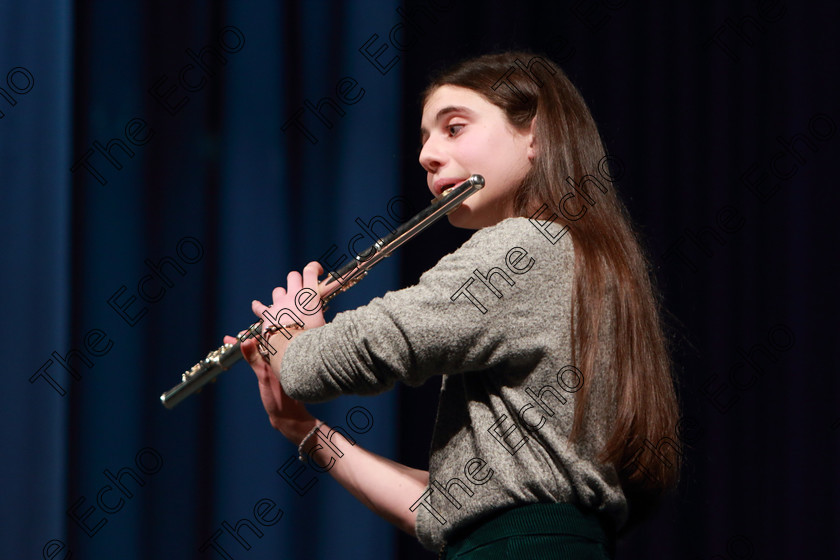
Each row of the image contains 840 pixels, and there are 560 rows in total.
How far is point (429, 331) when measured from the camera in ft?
2.87

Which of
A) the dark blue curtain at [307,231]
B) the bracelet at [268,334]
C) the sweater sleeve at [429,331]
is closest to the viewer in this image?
the sweater sleeve at [429,331]

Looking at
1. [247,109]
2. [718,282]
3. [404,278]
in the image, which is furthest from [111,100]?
[718,282]

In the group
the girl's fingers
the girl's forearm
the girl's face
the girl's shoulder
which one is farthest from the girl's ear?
the girl's forearm

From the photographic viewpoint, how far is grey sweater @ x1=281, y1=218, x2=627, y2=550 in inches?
34.9

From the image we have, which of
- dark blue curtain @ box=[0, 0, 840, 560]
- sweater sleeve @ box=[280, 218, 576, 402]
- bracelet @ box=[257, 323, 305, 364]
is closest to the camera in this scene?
sweater sleeve @ box=[280, 218, 576, 402]

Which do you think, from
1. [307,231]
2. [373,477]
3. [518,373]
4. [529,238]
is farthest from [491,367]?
[307,231]

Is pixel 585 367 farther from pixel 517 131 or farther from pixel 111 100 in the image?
pixel 111 100

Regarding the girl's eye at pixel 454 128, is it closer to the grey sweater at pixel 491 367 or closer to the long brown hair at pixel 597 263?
the long brown hair at pixel 597 263

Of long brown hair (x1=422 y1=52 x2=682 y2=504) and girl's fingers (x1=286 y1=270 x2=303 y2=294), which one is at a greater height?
girl's fingers (x1=286 y1=270 x2=303 y2=294)

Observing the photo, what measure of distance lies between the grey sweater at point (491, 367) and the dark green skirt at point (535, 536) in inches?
0.5

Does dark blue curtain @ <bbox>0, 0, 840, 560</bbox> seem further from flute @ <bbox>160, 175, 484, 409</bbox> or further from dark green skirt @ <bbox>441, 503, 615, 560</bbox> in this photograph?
dark green skirt @ <bbox>441, 503, 615, 560</bbox>

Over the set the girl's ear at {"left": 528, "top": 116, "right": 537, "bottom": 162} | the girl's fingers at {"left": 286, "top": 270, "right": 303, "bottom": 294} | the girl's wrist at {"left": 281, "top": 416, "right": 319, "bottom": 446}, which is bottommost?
the girl's wrist at {"left": 281, "top": 416, "right": 319, "bottom": 446}

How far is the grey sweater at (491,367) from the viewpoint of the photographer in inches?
34.9

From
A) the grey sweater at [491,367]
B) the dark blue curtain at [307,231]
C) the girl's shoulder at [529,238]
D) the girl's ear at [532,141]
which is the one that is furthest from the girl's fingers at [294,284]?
the dark blue curtain at [307,231]
